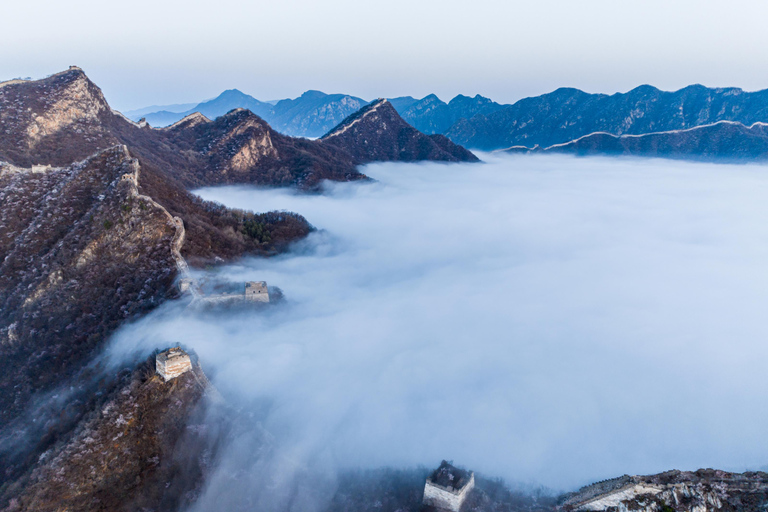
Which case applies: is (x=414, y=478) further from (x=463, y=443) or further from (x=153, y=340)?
(x=153, y=340)

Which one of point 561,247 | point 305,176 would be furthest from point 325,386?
point 561,247

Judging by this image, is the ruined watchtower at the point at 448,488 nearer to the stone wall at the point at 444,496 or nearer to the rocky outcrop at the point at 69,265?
the stone wall at the point at 444,496

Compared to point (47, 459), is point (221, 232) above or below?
above

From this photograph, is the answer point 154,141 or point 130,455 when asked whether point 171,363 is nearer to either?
point 130,455

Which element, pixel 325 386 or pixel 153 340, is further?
pixel 325 386

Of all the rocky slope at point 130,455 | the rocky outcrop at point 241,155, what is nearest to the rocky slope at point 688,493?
the rocky slope at point 130,455

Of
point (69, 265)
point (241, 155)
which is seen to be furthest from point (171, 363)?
point (241, 155)
